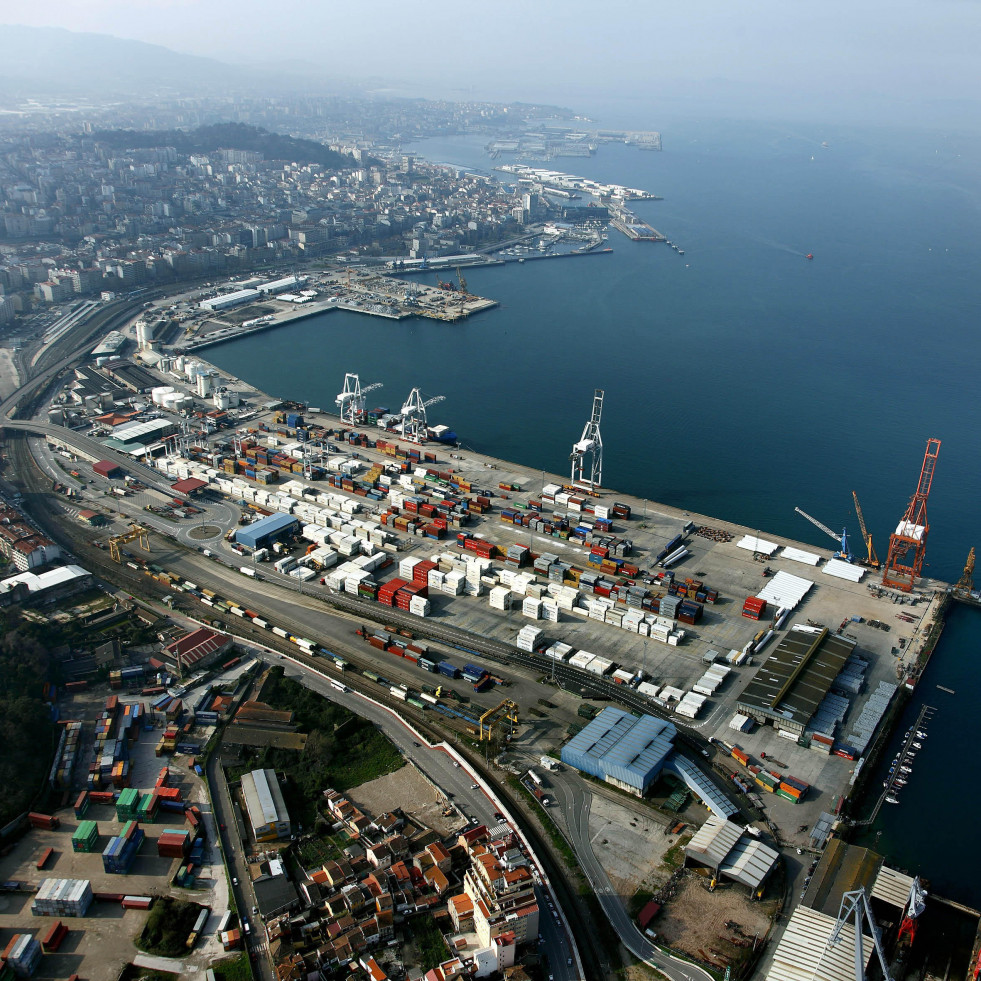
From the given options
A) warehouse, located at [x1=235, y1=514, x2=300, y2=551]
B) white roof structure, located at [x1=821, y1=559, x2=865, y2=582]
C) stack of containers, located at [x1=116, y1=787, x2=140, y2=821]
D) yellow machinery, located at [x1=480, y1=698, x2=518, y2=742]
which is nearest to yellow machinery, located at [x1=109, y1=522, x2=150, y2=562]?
warehouse, located at [x1=235, y1=514, x2=300, y2=551]

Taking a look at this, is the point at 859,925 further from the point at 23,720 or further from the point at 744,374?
the point at 744,374

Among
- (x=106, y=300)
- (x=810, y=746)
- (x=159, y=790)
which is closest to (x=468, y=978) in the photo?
(x=159, y=790)

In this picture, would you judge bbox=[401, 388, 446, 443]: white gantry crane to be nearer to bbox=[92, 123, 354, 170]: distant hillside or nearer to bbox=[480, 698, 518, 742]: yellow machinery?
bbox=[480, 698, 518, 742]: yellow machinery

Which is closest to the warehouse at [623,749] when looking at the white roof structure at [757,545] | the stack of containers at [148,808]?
the stack of containers at [148,808]

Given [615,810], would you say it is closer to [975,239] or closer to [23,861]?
[23,861]

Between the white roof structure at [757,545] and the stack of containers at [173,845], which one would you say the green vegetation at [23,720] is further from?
the white roof structure at [757,545]

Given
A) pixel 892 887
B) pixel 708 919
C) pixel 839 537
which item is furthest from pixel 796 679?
pixel 839 537
